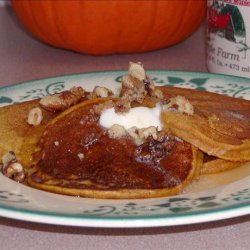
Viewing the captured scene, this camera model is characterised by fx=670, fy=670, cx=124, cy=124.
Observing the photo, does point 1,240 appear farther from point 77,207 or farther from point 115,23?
point 115,23

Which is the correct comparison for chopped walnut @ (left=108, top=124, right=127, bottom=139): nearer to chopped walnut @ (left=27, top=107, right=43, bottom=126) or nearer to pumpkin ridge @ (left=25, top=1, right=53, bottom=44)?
chopped walnut @ (left=27, top=107, right=43, bottom=126)

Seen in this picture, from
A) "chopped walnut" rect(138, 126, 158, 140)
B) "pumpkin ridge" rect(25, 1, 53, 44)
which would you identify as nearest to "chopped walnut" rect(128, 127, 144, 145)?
"chopped walnut" rect(138, 126, 158, 140)

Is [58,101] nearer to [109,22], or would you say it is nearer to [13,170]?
[13,170]

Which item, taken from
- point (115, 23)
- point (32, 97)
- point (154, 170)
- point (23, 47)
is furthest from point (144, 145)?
point (23, 47)

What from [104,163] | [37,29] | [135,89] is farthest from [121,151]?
[37,29]

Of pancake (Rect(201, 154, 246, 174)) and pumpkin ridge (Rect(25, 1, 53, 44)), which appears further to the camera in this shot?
pumpkin ridge (Rect(25, 1, 53, 44))

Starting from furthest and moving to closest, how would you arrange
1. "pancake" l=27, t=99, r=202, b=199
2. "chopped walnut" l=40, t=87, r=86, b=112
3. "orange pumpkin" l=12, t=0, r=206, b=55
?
"orange pumpkin" l=12, t=0, r=206, b=55 → "chopped walnut" l=40, t=87, r=86, b=112 → "pancake" l=27, t=99, r=202, b=199

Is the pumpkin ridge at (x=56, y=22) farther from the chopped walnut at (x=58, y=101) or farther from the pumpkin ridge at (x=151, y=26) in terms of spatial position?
the chopped walnut at (x=58, y=101)
